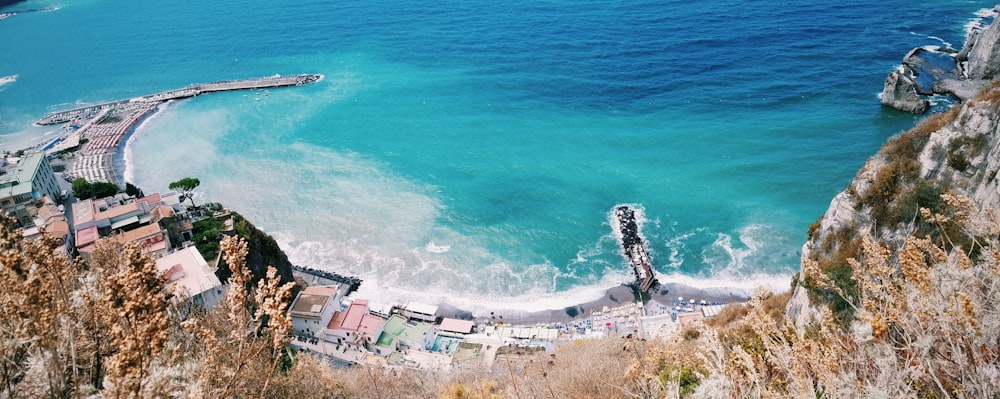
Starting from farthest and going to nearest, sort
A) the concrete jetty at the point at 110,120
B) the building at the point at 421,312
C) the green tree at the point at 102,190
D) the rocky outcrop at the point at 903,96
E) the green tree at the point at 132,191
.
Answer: the concrete jetty at the point at 110,120 < the rocky outcrop at the point at 903,96 < the green tree at the point at 132,191 < the green tree at the point at 102,190 < the building at the point at 421,312

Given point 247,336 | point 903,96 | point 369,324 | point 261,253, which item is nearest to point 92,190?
point 261,253

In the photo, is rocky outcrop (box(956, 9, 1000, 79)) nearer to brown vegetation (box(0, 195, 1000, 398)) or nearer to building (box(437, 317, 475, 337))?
building (box(437, 317, 475, 337))

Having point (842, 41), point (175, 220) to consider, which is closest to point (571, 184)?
point (175, 220)

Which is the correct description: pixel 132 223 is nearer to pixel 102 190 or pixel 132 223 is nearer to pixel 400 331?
pixel 102 190

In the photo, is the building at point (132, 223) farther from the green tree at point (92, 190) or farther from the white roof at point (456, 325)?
the white roof at point (456, 325)

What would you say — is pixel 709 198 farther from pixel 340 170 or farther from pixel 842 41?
pixel 842 41

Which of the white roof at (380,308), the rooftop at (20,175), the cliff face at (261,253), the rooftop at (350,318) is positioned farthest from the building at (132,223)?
the white roof at (380,308)
